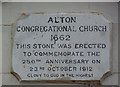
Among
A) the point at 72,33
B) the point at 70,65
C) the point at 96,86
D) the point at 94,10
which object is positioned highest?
the point at 94,10

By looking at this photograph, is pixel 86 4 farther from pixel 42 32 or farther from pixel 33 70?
pixel 33 70

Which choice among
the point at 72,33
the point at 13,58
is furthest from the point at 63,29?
the point at 13,58

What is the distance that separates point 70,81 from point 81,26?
40cm

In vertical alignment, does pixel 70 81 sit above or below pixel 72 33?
below

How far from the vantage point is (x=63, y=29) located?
2.26 meters

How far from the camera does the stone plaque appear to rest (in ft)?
7.37

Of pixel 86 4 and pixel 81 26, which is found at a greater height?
pixel 86 4

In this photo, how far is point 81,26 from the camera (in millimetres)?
2254

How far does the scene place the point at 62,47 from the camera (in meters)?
2.25

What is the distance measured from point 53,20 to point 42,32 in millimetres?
116

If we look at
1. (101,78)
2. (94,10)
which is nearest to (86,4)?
(94,10)

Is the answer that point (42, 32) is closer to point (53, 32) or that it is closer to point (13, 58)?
point (53, 32)

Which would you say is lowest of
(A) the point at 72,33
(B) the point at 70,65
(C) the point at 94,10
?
(B) the point at 70,65

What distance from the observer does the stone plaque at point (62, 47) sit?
225cm
